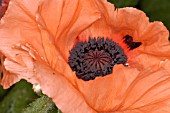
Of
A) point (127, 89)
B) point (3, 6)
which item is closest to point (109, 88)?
point (127, 89)

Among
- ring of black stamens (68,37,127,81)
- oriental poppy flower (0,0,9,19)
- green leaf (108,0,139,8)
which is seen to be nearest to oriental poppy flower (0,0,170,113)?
ring of black stamens (68,37,127,81)

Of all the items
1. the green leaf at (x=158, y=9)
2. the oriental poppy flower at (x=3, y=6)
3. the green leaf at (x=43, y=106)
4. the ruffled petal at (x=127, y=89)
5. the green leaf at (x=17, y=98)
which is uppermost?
the ruffled petal at (x=127, y=89)

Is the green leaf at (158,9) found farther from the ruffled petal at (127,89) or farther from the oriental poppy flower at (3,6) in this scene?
the ruffled petal at (127,89)

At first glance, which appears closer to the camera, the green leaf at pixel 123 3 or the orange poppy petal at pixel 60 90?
the orange poppy petal at pixel 60 90

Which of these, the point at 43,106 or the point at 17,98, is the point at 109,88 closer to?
the point at 43,106

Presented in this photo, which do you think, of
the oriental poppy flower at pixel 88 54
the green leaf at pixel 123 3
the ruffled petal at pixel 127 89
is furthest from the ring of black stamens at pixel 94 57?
the green leaf at pixel 123 3

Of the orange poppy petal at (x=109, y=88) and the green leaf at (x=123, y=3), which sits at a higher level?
the orange poppy petal at (x=109, y=88)

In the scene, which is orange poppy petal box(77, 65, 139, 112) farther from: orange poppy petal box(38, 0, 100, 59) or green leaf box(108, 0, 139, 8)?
green leaf box(108, 0, 139, 8)
